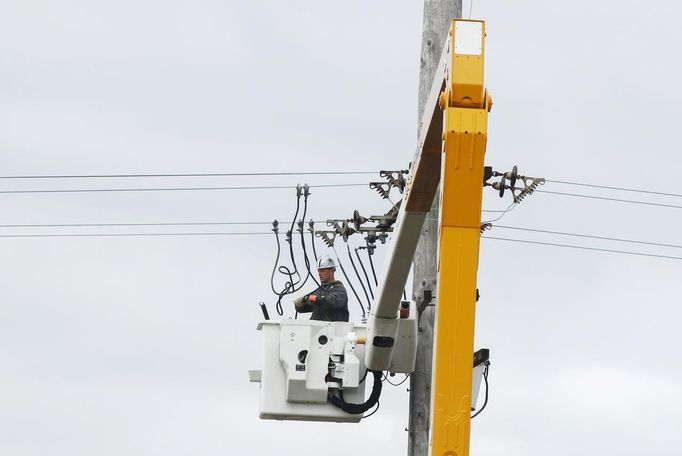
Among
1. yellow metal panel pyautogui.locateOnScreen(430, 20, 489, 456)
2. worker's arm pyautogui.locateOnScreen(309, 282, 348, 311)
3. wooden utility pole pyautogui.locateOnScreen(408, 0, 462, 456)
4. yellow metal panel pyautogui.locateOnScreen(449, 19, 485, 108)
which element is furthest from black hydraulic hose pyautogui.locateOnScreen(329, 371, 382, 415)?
yellow metal panel pyautogui.locateOnScreen(449, 19, 485, 108)

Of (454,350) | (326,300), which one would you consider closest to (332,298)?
(326,300)

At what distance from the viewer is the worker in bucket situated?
14.1 metres

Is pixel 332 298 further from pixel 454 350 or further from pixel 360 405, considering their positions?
pixel 454 350

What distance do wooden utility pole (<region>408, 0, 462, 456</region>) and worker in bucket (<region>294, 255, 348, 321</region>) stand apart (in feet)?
3.47

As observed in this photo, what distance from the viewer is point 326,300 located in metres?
14.1

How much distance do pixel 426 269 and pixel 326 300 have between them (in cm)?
138

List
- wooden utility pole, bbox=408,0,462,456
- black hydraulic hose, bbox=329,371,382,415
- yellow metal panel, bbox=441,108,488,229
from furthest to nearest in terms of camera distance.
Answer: black hydraulic hose, bbox=329,371,382,415
wooden utility pole, bbox=408,0,462,456
yellow metal panel, bbox=441,108,488,229

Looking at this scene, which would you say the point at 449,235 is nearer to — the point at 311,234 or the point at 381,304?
the point at 381,304

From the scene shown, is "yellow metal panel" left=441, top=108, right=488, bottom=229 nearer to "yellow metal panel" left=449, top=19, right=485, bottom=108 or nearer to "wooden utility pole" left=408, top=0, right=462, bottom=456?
"yellow metal panel" left=449, top=19, right=485, bottom=108

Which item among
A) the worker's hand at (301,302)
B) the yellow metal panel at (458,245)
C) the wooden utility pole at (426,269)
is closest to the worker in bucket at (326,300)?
the worker's hand at (301,302)

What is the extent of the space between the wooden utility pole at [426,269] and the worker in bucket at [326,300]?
106 cm

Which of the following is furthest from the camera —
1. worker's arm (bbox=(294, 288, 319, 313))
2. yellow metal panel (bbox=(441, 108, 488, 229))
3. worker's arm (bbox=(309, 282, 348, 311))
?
worker's arm (bbox=(294, 288, 319, 313))

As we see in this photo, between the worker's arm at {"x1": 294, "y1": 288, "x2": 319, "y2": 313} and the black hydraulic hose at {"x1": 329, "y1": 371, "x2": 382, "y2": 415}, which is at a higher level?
the worker's arm at {"x1": 294, "y1": 288, "x2": 319, "y2": 313}

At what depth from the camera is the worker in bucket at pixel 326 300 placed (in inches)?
557
